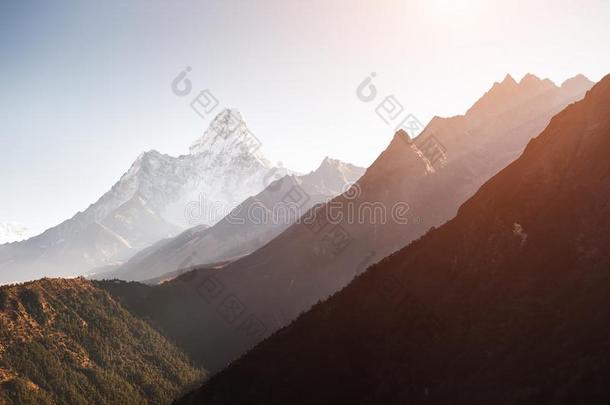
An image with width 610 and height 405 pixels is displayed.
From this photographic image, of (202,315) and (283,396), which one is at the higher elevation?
(202,315)

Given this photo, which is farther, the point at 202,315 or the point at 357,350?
the point at 202,315

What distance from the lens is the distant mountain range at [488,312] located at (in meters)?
36.0

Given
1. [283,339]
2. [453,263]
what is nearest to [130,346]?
[283,339]

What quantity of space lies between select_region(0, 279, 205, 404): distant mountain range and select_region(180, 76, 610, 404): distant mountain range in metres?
71.0

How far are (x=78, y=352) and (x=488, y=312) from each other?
142 m

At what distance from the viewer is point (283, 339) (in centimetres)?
7269

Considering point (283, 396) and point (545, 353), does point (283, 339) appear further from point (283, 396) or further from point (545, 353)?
point (545, 353)

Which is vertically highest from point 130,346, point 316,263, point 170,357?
point 130,346

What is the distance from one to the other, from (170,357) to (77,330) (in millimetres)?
33815

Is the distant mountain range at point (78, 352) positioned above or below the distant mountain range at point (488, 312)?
above

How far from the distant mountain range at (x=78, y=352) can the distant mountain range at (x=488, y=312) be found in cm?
7103

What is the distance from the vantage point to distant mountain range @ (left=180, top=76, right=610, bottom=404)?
35969 mm

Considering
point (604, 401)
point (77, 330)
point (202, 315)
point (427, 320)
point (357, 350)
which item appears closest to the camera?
point (604, 401)

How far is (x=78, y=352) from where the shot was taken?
144250 mm
